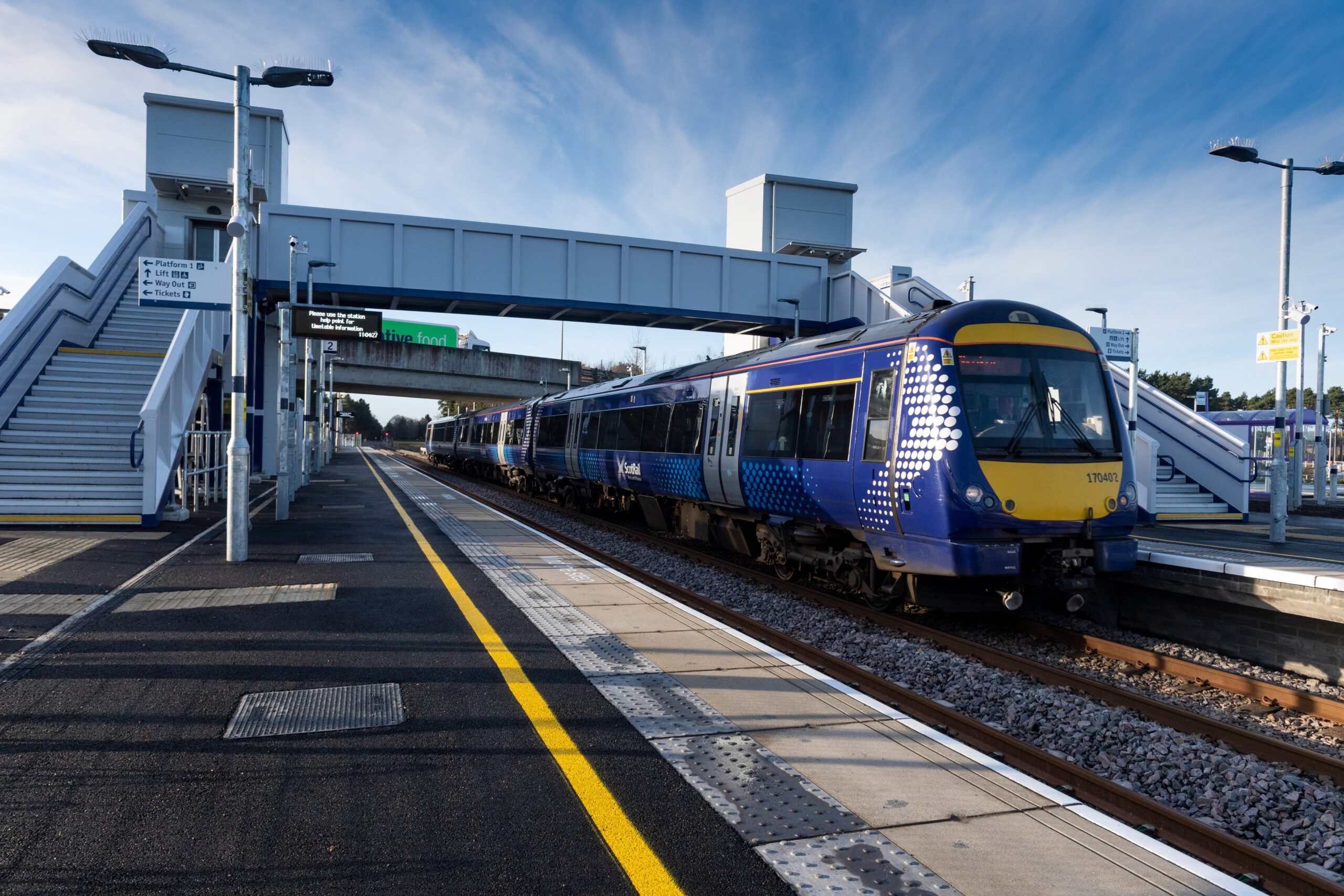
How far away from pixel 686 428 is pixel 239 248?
22.0 ft

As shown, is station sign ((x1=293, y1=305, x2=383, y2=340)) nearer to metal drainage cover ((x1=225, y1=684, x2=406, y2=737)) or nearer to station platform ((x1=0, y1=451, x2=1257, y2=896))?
station platform ((x1=0, y1=451, x2=1257, y2=896))

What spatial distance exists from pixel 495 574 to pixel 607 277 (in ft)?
55.0

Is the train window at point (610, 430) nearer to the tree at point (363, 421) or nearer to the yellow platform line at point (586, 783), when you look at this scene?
the yellow platform line at point (586, 783)

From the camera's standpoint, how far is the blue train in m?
7.37

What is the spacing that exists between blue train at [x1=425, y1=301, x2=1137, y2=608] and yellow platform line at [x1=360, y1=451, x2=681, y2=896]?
12.8ft

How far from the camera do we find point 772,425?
10398 mm

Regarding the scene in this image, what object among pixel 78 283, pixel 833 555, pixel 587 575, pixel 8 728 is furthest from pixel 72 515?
pixel 833 555

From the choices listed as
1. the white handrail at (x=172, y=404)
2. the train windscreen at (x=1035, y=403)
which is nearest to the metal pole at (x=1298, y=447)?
the train windscreen at (x=1035, y=403)

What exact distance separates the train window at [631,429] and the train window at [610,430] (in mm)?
141

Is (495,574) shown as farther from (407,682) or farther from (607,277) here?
(607,277)

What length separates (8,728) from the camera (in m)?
4.48

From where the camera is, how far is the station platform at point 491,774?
3230mm

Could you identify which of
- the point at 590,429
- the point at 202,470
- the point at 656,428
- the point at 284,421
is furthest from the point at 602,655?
the point at 202,470

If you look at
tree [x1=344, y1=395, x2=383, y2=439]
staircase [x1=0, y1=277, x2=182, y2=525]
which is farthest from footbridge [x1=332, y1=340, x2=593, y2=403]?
tree [x1=344, y1=395, x2=383, y2=439]
